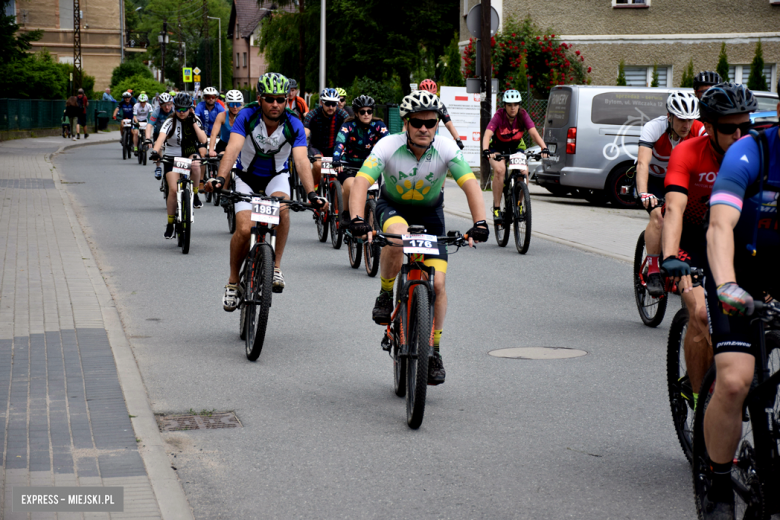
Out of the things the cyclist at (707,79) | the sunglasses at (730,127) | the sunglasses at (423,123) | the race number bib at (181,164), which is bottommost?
the race number bib at (181,164)

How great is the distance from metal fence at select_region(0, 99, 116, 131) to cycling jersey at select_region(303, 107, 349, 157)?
28300mm

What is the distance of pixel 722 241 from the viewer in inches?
144

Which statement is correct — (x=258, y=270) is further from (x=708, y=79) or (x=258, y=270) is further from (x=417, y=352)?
(x=708, y=79)

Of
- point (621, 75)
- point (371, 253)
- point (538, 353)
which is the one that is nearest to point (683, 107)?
point (538, 353)

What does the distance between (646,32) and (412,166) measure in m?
27.3

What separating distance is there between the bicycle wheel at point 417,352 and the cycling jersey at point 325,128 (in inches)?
338

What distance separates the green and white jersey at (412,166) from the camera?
21.0 ft

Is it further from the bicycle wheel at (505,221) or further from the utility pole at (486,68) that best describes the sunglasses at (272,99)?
the utility pole at (486,68)

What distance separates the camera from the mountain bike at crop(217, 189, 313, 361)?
23.6 feet

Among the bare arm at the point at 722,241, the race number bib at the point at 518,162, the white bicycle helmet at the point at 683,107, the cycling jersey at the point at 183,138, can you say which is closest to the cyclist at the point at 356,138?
the race number bib at the point at 518,162

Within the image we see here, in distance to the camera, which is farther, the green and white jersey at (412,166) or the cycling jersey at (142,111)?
the cycling jersey at (142,111)

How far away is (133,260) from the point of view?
39.4ft

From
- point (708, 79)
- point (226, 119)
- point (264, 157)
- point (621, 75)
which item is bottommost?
point (264, 157)

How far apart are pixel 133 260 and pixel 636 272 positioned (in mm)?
5845
